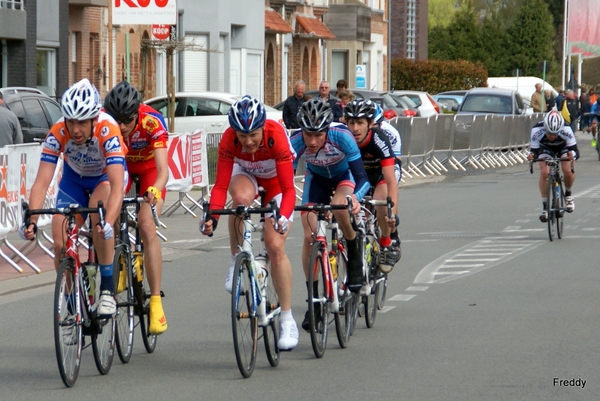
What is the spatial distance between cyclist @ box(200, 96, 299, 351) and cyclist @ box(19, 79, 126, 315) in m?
0.60

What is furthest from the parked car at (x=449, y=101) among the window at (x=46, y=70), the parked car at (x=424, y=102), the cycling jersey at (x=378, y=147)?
the cycling jersey at (x=378, y=147)

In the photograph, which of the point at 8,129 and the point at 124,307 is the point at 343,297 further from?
the point at 8,129

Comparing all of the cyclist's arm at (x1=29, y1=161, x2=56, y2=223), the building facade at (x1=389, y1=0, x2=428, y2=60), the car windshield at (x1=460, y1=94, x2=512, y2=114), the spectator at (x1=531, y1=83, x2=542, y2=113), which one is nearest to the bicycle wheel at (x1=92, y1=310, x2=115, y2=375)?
the cyclist's arm at (x1=29, y1=161, x2=56, y2=223)

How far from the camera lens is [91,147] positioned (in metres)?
7.84

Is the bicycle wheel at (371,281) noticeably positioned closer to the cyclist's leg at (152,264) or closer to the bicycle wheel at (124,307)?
the cyclist's leg at (152,264)

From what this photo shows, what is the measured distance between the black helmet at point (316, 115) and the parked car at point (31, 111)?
488 inches

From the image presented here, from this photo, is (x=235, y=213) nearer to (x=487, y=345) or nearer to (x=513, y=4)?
(x=487, y=345)

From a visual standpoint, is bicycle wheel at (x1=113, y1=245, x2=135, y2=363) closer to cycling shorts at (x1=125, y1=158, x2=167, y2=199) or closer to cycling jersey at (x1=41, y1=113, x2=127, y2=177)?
cycling jersey at (x1=41, y1=113, x2=127, y2=177)

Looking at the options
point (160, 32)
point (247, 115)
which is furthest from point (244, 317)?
point (160, 32)

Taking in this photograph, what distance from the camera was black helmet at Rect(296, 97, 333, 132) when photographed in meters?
8.30

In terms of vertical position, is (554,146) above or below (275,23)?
below

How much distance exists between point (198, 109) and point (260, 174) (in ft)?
66.4

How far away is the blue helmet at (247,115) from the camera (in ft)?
24.9

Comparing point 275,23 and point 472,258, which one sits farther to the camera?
point 275,23
